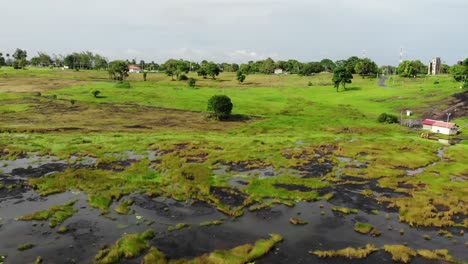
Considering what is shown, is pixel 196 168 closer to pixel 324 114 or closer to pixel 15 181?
pixel 15 181

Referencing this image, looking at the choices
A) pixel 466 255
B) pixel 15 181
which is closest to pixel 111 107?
pixel 15 181

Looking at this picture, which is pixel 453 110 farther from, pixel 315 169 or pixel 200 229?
pixel 200 229

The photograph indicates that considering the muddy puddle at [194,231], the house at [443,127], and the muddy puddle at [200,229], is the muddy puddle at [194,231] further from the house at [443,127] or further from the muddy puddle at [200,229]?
the house at [443,127]

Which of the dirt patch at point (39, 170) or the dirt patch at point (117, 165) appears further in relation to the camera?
the dirt patch at point (117, 165)

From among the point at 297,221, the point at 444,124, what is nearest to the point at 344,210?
the point at 297,221

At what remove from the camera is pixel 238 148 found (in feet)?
246

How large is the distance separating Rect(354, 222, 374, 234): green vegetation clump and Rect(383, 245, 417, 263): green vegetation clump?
3.67 m

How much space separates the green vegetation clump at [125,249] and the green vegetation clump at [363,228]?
21.9m

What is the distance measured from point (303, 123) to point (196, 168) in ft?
182

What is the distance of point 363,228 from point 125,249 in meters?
24.8

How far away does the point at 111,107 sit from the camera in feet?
412

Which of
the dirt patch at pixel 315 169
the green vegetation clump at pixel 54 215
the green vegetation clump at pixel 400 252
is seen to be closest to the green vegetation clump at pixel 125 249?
the green vegetation clump at pixel 54 215

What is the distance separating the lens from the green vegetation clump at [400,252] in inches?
1372

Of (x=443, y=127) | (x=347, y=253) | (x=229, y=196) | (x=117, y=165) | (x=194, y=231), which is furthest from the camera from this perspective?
(x=443, y=127)
